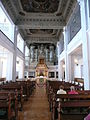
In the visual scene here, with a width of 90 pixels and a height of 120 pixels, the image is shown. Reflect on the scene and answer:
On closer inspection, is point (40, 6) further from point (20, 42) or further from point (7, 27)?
point (20, 42)

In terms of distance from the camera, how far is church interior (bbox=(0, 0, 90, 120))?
3.78 metres

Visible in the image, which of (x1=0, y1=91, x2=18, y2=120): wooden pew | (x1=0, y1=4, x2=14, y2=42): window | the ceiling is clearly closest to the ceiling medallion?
the ceiling

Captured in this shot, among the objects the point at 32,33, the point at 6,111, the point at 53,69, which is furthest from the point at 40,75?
the point at 6,111

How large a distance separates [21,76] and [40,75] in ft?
15.8

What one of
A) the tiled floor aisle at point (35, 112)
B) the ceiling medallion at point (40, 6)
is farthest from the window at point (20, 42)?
the tiled floor aisle at point (35, 112)

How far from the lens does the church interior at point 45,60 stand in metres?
3.78

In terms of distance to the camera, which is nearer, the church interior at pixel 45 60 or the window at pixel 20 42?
the church interior at pixel 45 60

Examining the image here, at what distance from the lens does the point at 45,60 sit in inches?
939

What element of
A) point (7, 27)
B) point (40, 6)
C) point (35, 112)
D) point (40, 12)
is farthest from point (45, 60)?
point (35, 112)

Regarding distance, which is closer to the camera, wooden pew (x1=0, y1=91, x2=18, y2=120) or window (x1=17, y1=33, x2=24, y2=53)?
wooden pew (x1=0, y1=91, x2=18, y2=120)

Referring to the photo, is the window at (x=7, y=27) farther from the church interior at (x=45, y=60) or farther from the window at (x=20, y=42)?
the window at (x=20, y=42)

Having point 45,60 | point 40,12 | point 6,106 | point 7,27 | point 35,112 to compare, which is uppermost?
point 40,12

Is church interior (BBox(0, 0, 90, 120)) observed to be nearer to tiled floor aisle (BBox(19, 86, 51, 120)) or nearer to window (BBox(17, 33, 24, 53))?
tiled floor aisle (BBox(19, 86, 51, 120))

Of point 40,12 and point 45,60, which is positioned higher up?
point 40,12
